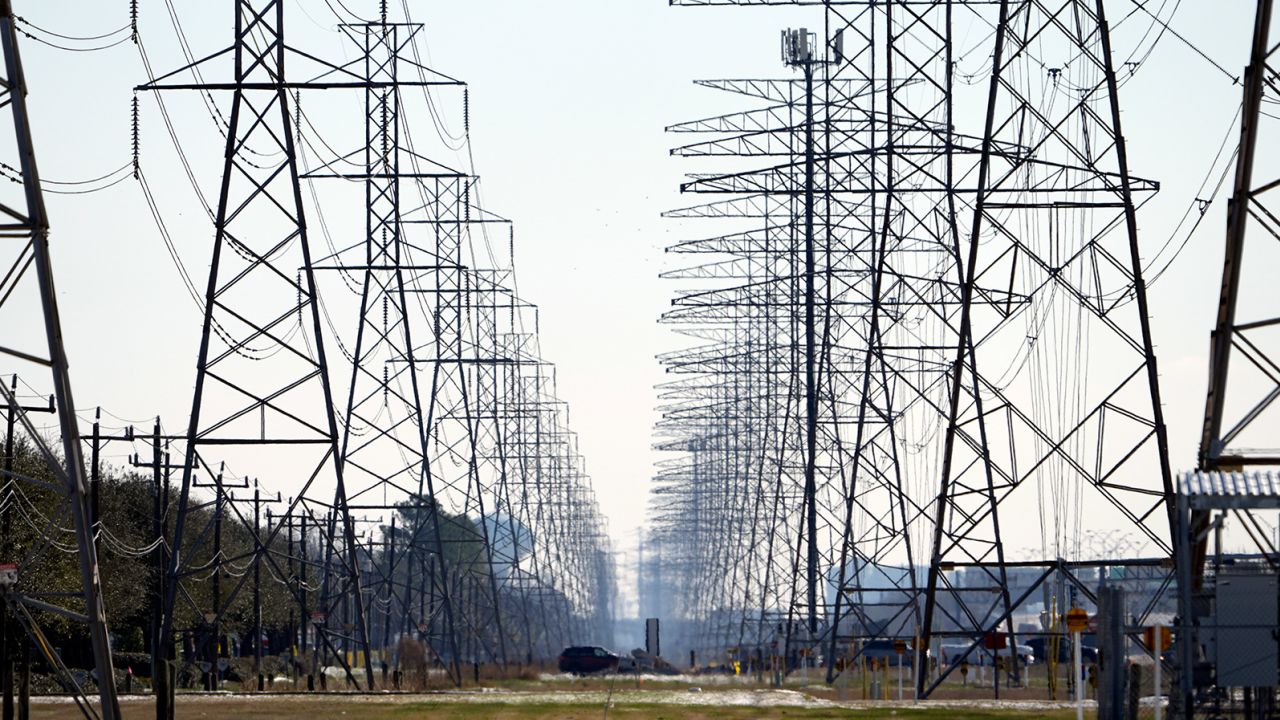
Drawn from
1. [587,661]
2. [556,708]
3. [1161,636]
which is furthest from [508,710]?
[587,661]

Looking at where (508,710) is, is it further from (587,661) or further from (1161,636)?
(587,661)

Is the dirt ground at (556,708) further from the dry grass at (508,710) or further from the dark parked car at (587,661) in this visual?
the dark parked car at (587,661)

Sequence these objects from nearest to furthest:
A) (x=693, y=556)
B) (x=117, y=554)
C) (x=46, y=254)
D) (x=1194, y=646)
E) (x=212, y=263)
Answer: (x=46, y=254) → (x=1194, y=646) → (x=212, y=263) → (x=117, y=554) → (x=693, y=556)

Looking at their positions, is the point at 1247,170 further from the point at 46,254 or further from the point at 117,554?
the point at 117,554

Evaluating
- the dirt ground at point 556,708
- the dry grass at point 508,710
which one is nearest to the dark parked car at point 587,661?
the dirt ground at point 556,708

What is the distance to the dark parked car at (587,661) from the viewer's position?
74062 millimetres

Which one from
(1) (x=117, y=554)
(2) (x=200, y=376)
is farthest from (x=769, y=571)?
(2) (x=200, y=376)

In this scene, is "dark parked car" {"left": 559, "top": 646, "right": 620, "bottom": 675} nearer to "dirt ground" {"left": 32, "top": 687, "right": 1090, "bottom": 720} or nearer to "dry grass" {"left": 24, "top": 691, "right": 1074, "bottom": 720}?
"dirt ground" {"left": 32, "top": 687, "right": 1090, "bottom": 720}

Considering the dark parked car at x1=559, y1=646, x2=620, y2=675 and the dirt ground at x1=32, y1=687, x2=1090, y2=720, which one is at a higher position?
the dirt ground at x1=32, y1=687, x2=1090, y2=720

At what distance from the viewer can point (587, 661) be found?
74875 mm

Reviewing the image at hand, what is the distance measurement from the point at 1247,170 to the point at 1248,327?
75.3 inches

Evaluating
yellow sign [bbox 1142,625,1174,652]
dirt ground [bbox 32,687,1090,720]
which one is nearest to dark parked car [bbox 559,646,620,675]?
dirt ground [bbox 32,687,1090,720]

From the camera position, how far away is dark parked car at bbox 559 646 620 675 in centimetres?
7406

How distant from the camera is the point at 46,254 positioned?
837 inches
